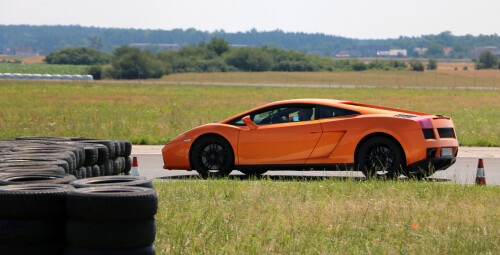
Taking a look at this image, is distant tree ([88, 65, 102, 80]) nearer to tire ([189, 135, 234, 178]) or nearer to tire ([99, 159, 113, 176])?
tire ([189, 135, 234, 178])

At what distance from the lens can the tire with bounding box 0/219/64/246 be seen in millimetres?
5371

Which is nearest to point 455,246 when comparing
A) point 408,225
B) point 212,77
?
point 408,225

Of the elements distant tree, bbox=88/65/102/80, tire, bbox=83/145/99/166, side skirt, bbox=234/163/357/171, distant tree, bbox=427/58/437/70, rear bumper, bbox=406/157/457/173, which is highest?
tire, bbox=83/145/99/166

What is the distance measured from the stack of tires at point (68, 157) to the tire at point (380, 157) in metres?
3.67

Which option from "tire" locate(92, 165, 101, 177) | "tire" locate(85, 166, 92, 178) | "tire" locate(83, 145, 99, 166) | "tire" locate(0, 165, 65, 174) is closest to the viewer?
"tire" locate(0, 165, 65, 174)

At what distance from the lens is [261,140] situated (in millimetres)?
12156

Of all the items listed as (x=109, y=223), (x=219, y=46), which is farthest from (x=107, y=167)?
(x=219, y=46)

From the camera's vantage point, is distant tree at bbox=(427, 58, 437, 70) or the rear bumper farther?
distant tree at bbox=(427, 58, 437, 70)

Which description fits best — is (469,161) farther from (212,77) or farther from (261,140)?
(212,77)

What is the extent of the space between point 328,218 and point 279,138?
162 inches

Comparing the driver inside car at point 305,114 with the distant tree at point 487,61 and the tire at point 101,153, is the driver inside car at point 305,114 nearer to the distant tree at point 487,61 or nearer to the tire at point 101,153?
the tire at point 101,153

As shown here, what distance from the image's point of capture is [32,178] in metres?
6.64

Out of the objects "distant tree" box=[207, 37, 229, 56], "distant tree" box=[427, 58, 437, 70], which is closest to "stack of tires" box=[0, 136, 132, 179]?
"distant tree" box=[427, 58, 437, 70]

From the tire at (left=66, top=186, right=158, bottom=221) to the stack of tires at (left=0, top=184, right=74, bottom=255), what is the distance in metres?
0.13
